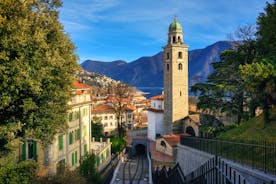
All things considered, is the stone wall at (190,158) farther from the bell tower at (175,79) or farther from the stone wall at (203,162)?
the bell tower at (175,79)

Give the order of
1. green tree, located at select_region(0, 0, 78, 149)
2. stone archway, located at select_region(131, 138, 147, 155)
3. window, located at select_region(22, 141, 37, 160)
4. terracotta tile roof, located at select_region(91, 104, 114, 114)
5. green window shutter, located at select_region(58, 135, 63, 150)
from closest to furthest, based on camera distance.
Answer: green tree, located at select_region(0, 0, 78, 149)
window, located at select_region(22, 141, 37, 160)
green window shutter, located at select_region(58, 135, 63, 150)
stone archway, located at select_region(131, 138, 147, 155)
terracotta tile roof, located at select_region(91, 104, 114, 114)

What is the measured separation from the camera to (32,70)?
10.9 meters

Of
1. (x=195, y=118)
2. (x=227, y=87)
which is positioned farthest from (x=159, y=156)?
(x=227, y=87)

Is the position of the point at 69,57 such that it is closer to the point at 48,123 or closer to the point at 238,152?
the point at 48,123

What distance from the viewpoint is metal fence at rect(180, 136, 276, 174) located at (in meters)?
9.93

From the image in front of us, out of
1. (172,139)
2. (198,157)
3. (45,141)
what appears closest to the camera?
(45,141)

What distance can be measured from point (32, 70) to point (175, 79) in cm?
3958

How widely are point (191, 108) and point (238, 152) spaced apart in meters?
46.7

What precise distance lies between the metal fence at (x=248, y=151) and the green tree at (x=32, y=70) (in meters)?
7.72

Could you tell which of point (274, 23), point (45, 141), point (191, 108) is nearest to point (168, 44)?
point (191, 108)

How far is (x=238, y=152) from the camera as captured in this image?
11938mm

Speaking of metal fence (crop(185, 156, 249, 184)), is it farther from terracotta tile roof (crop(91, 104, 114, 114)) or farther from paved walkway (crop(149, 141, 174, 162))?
terracotta tile roof (crop(91, 104, 114, 114))

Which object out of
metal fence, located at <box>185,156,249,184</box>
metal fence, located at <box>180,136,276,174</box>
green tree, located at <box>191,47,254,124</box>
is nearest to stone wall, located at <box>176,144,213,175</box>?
Answer: metal fence, located at <box>180,136,276,174</box>

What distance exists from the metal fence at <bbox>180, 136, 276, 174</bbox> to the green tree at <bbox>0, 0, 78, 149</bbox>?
25.3 feet
